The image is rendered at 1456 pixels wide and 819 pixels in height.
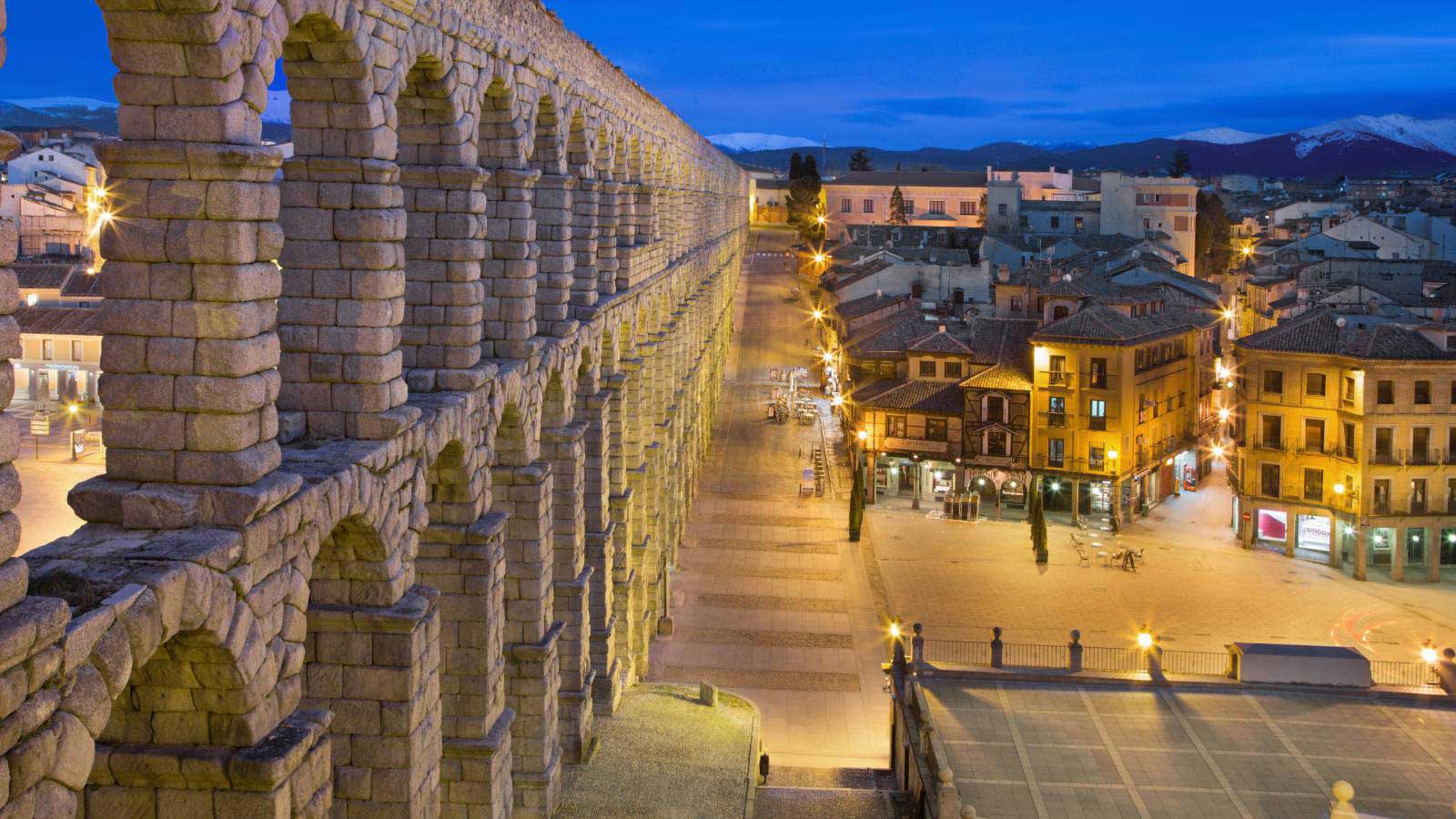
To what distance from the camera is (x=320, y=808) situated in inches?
533

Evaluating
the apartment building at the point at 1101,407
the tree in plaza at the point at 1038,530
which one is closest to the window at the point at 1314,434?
the apartment building at the point at 1101,407

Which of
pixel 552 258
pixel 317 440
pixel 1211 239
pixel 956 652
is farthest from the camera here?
pixel 1211 239

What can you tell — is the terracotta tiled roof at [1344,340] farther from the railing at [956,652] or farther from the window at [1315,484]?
the railing at [956,652]

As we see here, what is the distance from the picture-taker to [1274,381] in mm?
66062

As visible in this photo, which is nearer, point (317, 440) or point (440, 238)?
point (317, 440)

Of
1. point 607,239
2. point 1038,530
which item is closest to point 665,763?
point 607,239

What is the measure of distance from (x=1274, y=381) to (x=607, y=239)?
146 ft

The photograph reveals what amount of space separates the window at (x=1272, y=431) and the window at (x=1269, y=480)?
0.98 metres

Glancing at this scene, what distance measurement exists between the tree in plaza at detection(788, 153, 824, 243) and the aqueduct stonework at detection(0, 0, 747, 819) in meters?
141

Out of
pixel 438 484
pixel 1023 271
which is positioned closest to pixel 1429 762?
pixel 438 484

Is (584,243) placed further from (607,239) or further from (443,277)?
(443,277)

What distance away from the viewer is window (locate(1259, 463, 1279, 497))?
65312 mm

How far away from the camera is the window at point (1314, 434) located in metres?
64.1

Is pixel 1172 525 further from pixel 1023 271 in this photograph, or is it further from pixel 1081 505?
pixel 1023 271
